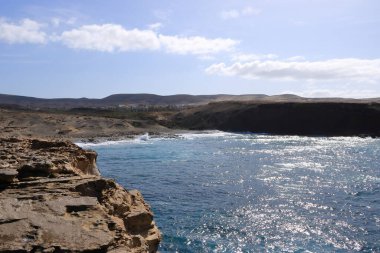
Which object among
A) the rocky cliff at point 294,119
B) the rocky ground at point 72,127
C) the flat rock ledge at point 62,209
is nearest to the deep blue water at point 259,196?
the flat rock ledge at point 62,209

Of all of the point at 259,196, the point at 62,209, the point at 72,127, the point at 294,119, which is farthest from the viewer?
the point at 294,119

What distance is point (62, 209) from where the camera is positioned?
8.66 meters

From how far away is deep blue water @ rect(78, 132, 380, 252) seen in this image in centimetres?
1752

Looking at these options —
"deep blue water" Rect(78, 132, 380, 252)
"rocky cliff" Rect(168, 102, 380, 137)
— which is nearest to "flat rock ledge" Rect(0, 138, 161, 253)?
"deep blue water" Rect(78, 132, 380, 252)

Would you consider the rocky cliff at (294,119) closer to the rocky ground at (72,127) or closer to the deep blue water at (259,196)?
the rocky ground at (72,127)

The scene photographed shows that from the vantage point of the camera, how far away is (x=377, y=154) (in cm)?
4444

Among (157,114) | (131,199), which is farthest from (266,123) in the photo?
(131,199)

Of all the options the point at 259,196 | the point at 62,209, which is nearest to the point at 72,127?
the point at 259,196

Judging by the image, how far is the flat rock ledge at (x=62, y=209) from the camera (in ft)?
25.0

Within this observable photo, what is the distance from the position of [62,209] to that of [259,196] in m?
18.0

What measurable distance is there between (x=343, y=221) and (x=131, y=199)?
40.7ft

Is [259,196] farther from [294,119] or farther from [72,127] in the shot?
[294,119]

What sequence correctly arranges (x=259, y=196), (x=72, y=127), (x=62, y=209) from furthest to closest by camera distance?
(x=72, y=127) < (x=259, y=196) < (x=62, y=209)

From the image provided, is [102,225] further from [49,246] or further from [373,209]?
[373,209]
